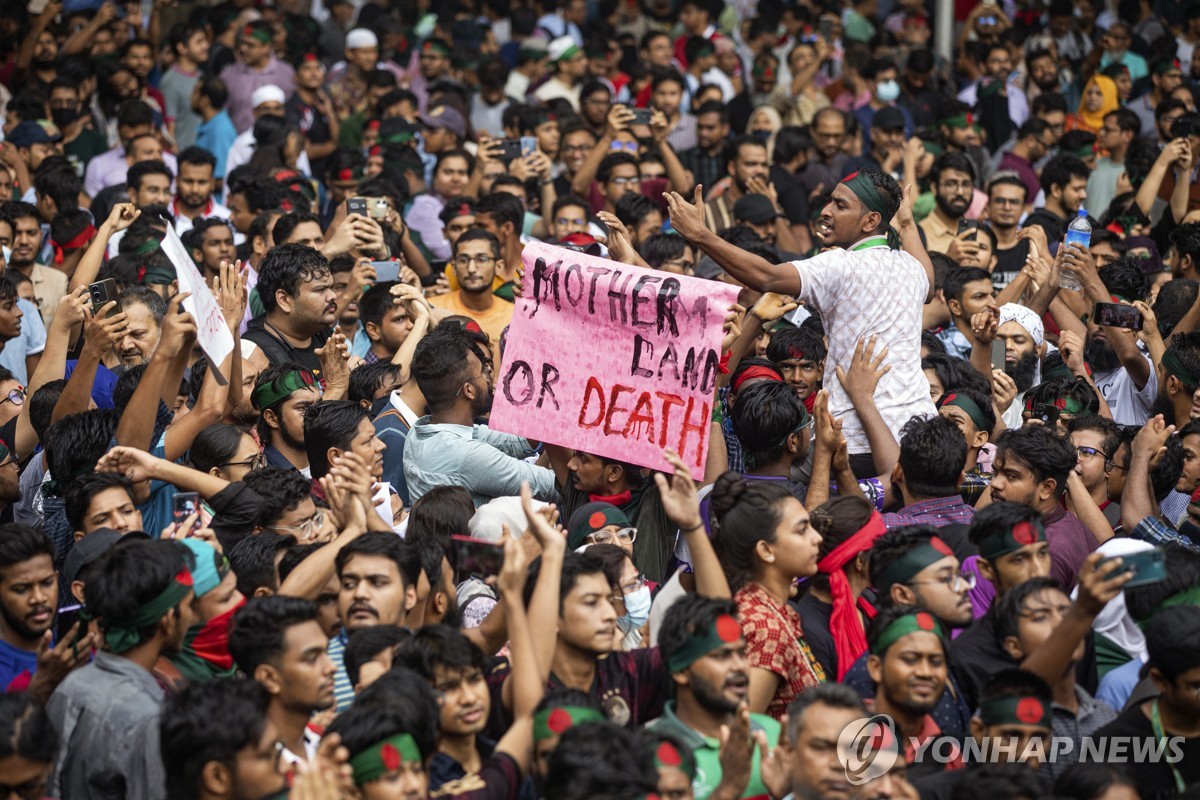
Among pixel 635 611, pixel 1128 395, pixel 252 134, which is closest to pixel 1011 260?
pixel 1128 395

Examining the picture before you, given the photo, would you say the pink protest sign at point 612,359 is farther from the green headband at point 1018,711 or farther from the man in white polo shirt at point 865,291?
the green headband at point 1018,711

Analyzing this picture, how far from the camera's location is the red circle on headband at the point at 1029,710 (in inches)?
186

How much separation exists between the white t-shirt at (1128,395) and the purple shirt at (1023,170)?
13.6 feet

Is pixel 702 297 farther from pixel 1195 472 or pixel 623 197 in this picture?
pixel 623 197

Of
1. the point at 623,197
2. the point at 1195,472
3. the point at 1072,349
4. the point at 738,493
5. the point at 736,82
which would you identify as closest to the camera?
the point at 738,493

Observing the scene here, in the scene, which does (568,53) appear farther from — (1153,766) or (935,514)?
(1153,766)

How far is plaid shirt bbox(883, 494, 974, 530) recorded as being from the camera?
625 centimetres

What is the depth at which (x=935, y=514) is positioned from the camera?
248 inches

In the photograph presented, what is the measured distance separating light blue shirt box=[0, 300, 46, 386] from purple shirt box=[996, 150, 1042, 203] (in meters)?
7.53

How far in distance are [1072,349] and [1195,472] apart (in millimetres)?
1465

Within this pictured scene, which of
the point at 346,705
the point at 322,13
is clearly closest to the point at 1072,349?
the point at 346,705

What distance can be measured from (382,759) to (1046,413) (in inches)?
175

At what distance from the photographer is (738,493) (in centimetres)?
566

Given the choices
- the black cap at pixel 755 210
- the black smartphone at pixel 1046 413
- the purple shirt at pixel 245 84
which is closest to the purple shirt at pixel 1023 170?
the black cap at pixel 755 210
